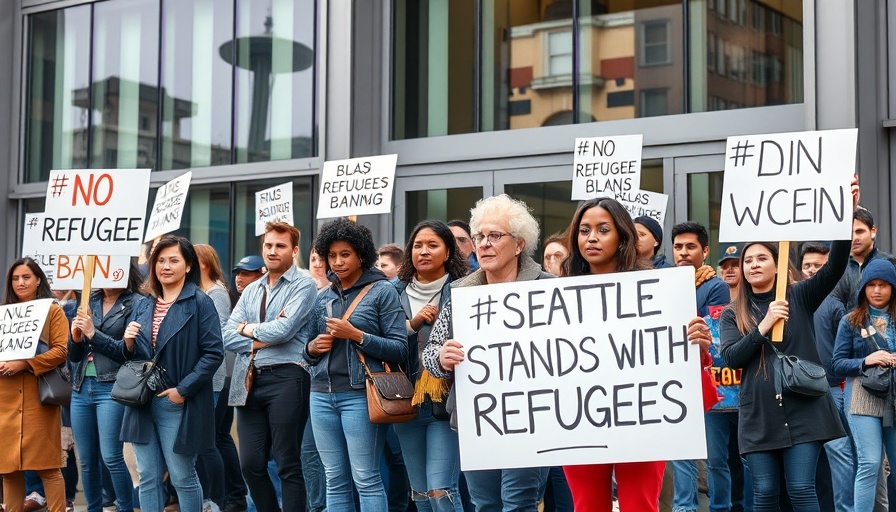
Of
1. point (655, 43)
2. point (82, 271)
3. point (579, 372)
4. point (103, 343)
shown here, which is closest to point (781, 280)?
point (579, 372)

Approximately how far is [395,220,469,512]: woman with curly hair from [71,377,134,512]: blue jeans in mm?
2524

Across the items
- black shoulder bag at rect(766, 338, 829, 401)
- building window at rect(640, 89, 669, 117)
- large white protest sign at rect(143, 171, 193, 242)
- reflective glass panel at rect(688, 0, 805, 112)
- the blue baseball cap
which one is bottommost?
black shoulder bag at rect(766, 338, 829, 401)

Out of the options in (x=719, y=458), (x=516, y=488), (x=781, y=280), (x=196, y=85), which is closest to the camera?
(x=516, y=488)

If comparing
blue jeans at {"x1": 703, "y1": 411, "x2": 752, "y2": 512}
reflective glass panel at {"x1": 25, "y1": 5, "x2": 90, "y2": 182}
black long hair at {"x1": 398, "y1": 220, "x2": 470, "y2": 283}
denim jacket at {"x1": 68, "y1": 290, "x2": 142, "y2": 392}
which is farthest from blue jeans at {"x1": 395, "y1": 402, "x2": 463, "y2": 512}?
reflective glass panel at {"x1": 25, "y1": 5, "x2": 90, "y2": 182}

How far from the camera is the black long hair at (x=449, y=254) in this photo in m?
7.18

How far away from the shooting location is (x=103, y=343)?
817 centimetres

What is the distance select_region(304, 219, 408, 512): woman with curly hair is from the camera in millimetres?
6992

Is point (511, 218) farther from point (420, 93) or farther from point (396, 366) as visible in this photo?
point (420, 93)

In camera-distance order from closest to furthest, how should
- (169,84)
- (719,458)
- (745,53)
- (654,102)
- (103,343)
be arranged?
(719,458) < (103,343) < (745,53) < (654,102) < (169,84)

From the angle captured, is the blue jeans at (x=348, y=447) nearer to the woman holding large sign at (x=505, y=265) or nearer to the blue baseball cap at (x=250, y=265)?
the woman holding large sign at (x=505, y=265)

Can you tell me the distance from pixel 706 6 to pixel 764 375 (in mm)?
6164

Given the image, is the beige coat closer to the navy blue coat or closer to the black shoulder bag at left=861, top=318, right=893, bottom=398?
the navy blue coat

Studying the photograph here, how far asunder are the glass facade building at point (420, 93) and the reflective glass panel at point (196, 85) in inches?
1.0

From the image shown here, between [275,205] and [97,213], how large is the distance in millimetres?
2701
